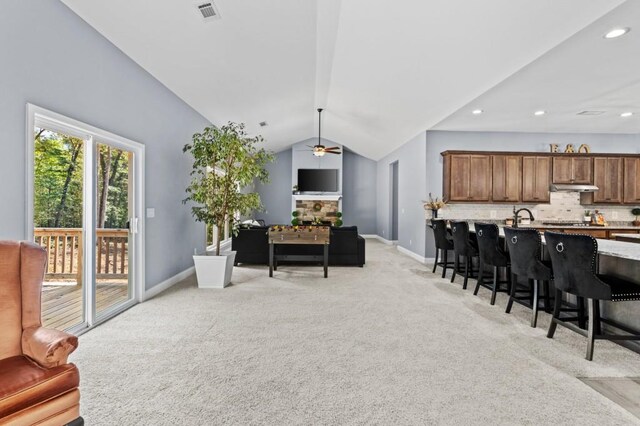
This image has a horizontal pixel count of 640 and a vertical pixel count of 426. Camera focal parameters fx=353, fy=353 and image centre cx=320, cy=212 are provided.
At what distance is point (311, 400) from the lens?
2070 millimetres

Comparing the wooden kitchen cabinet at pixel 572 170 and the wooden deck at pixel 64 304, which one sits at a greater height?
the wooden kitchen cabinet at pixel 572 170

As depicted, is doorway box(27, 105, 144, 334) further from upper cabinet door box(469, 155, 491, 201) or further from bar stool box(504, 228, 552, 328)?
upper cabinet door box(469, 155, 491, 201)

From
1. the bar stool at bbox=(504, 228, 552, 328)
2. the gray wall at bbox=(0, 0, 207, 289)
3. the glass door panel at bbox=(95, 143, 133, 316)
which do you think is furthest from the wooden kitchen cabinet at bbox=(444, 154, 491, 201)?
the glass door panel at bbox=(95, 143, 133, 316)

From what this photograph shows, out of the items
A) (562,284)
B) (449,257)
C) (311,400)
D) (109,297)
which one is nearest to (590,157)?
(449,257)

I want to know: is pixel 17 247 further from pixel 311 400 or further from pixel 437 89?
pixel 437 89

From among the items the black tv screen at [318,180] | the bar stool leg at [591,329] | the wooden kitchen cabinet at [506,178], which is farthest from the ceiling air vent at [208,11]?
the black tv screen at [318,180]

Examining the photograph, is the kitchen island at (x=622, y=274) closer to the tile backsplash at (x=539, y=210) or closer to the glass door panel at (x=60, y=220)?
the tile backsplash at (x=539, y=210)

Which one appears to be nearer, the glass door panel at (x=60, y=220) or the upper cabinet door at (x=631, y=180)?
the glass door panel at (x=60, y=220)

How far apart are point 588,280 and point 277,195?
32.8 ft

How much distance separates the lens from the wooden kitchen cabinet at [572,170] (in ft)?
21.8

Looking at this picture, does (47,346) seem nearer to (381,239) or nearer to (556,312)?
(556,312)

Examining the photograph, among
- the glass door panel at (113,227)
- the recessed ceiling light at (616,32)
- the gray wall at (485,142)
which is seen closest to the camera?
the recessed ceiling light at (616,32)

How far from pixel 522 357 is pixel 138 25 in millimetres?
4352

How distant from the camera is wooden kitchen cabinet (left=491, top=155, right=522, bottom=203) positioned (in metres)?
6.63
